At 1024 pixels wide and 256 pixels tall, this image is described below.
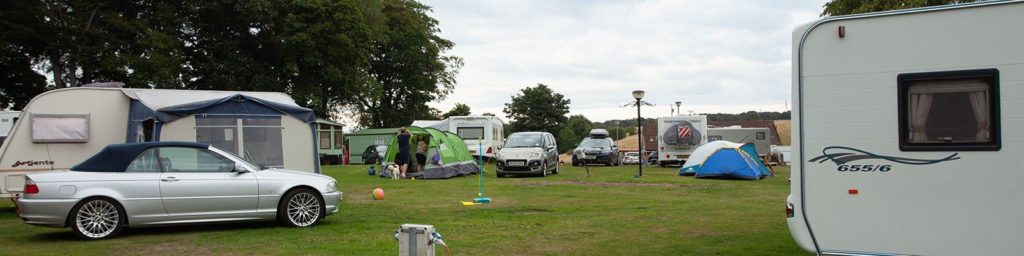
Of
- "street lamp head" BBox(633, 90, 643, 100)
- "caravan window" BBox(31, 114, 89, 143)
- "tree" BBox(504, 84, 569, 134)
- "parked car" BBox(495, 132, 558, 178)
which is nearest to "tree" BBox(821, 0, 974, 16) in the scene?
"street lamp head" BBox(633, 90, 643, 100)

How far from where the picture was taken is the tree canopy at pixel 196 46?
26.7 meters

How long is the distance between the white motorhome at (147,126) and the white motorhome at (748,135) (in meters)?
25.9

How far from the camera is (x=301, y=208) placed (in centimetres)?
988

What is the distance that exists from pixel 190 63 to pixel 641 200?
2595 centimetres

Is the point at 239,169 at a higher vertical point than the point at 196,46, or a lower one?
lower

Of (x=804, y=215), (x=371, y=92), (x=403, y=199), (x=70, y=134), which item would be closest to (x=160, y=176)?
(x=70, y=134)

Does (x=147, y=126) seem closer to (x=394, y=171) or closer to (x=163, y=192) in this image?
(x=163, y=192)

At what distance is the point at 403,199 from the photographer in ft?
45.8

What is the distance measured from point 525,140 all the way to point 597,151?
9604mm

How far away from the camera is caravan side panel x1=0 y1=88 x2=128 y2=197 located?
11.4 m

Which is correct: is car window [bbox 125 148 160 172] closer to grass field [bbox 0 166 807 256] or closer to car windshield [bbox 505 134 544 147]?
grass field [bbox 0 166 807 256]

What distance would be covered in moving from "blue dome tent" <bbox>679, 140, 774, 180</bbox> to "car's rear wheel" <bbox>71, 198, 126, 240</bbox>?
51.1ft

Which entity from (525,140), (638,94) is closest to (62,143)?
(525,140)

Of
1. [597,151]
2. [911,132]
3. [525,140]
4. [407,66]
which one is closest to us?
[911,132]
